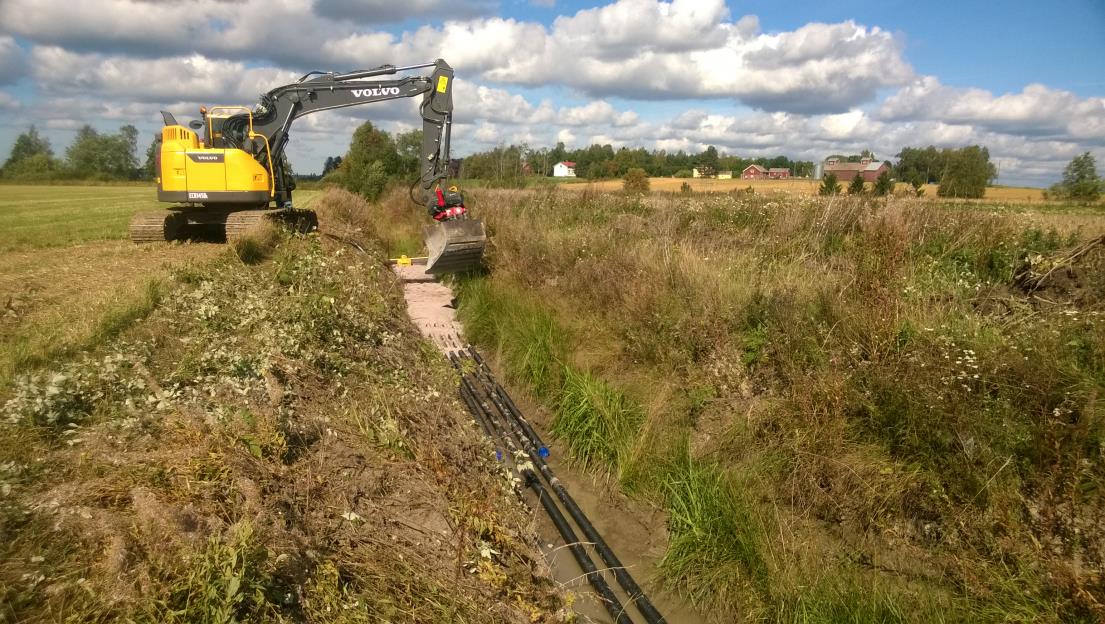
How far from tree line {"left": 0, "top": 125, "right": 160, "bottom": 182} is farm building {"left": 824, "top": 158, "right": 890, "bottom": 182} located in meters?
45.5

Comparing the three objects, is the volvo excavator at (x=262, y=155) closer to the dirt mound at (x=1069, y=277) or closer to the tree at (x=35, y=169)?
the dirt mound at (x=1069, y=277)

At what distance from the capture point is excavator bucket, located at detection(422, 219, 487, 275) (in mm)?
10141

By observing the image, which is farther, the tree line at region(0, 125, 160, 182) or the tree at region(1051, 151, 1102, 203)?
the tree line at region(0, 125, 160, 182)

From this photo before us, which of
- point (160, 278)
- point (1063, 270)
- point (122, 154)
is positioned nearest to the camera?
point (1063, 270)

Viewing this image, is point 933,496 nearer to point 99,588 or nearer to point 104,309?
point 99,588

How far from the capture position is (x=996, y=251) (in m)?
5.97

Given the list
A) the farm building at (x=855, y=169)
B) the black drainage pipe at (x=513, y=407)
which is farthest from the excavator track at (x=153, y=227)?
the farm building at (x=855, y=169)

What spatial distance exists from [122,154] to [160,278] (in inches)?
2340

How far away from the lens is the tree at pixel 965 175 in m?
8.29

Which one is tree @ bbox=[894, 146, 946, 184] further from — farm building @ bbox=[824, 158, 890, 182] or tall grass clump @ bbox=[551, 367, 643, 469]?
tall grass clump @ bbox=[551, 367, 643, 469]

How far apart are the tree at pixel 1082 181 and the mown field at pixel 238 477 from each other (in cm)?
1131

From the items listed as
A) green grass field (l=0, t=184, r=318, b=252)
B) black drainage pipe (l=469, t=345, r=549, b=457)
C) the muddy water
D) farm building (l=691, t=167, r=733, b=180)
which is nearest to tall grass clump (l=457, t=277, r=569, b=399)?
black drainage pipe (l=469, t=345, r=549, b=457)

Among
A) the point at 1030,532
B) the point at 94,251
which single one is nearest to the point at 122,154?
the point at 94,251

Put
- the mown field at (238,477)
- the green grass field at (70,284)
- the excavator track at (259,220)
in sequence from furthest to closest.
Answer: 1. the excavator track at (259,220)
2. the green grass field at (70,284)
3. the mown field at (238,477)
